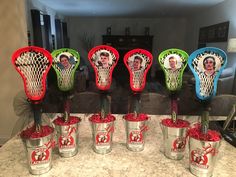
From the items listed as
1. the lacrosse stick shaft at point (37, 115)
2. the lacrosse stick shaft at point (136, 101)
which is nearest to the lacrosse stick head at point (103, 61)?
the lacrosse stick shaft at point (136, 101)

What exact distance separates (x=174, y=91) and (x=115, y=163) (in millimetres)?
312

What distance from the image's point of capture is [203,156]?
58 centimetres

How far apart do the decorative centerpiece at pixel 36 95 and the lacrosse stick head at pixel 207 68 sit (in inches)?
17.7

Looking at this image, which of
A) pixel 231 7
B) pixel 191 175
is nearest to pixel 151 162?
pixel 191 175

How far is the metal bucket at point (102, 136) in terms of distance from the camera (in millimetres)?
700

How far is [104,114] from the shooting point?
2.37ft

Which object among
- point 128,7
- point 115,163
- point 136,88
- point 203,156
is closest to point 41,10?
point 128,7

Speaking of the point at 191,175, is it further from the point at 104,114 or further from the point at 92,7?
the point at 92,7

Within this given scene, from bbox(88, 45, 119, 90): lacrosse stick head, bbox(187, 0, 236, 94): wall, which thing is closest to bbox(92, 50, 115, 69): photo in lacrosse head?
bbox(88, 45, 119, 90): lacrosse stick head

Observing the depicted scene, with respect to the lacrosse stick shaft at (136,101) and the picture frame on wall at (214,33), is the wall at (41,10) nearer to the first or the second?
the lacrosse stick shaft at (136,101)

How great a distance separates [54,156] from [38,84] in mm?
276

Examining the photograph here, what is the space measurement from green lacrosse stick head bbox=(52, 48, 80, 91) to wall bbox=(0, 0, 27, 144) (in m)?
1.71

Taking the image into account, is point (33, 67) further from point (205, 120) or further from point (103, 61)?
point (205, 120)

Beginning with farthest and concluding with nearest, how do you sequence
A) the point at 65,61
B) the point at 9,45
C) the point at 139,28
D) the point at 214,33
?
1. the point at 214,33
2. the point at 139,28
3. the point at 9,45
4. the point at 65,61
